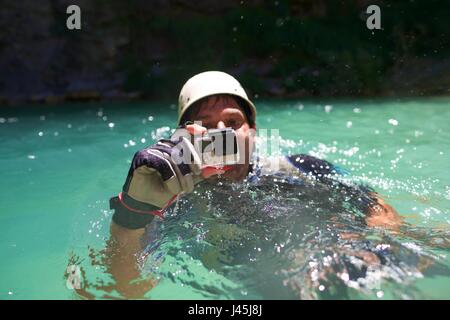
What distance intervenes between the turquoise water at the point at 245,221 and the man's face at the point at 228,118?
140mm

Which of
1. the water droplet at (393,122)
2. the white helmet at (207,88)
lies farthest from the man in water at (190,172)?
the water droplet at (393,122)

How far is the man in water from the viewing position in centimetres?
186

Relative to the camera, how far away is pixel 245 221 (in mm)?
2291

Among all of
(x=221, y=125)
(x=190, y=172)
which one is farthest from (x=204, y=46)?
(x=190, y=172)

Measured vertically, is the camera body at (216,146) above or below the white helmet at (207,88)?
below

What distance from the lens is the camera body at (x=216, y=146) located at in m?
2.03

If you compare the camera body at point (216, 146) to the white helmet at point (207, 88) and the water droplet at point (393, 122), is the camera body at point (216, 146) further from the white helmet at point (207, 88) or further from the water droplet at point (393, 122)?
the water droplet at point (393, 122)

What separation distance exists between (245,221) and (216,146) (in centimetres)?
46

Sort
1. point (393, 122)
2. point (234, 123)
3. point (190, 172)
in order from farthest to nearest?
point (393, 122), point (234, 123), point (190, 172)

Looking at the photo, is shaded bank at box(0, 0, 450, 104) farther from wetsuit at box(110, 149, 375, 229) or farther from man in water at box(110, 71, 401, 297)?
man in water at box(110, 71, 401, 297)

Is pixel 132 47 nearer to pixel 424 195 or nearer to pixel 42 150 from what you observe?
pixel 42 150

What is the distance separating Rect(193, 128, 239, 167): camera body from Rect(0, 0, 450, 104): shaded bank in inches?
230

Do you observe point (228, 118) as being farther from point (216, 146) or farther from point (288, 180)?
point (288, 180)
